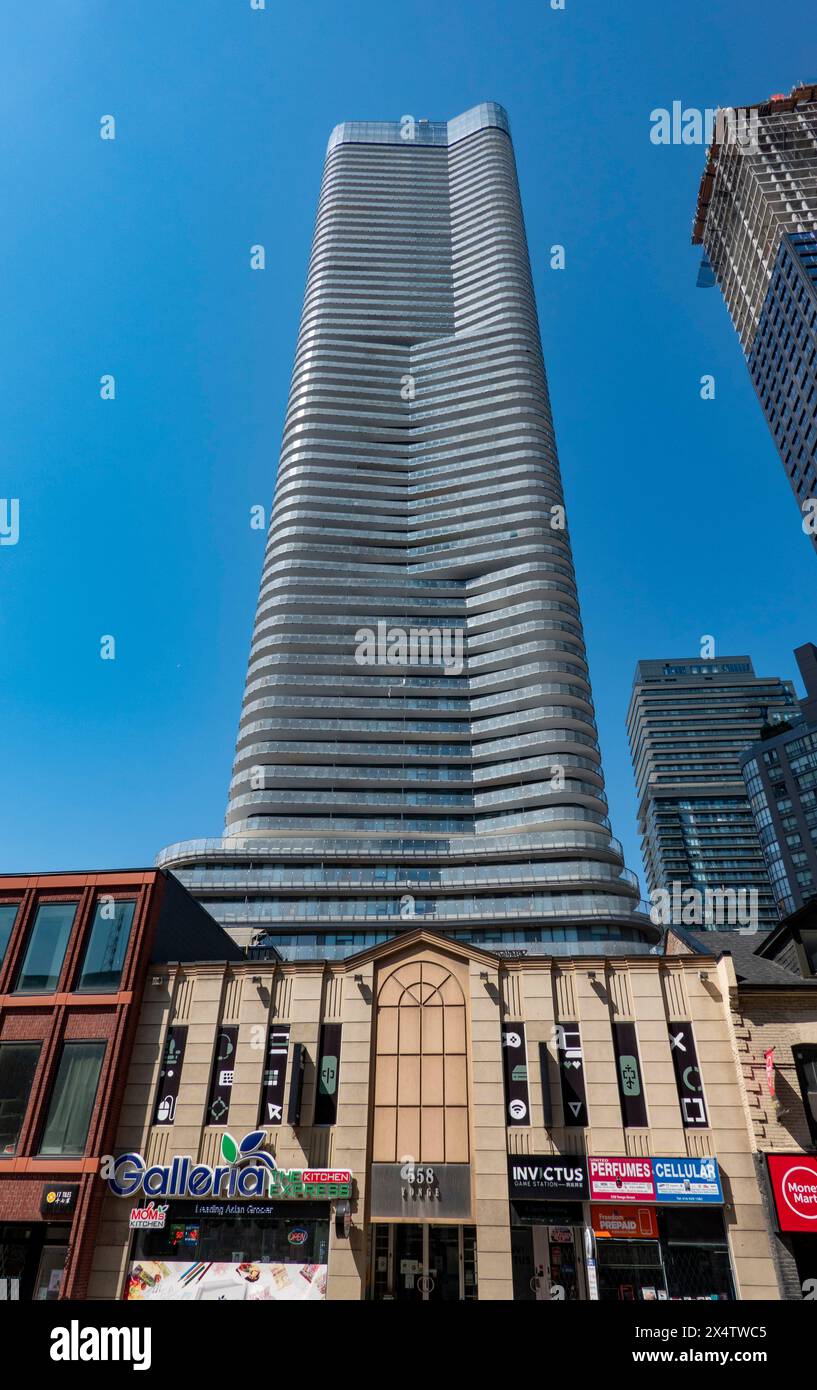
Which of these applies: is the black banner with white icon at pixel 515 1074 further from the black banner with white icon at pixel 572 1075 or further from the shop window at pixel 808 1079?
the shop window at pixel 808 1079

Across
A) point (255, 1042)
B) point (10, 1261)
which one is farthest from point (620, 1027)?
point (10, 1261)

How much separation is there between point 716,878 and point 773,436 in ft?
285

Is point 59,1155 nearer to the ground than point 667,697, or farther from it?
nearer to the ground

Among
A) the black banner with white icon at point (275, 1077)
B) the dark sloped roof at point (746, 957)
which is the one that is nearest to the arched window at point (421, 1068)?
the black banner with white icon at point (275, 1077)

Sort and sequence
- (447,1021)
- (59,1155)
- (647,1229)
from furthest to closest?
1. (447,1021)
2. (59,1155)
3. (647,1229)

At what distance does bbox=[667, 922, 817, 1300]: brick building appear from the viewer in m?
20.3

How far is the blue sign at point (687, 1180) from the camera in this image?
69.5ft

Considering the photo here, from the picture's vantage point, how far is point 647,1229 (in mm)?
21375

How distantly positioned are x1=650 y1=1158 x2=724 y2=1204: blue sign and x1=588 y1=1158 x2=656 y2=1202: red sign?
0.22 m

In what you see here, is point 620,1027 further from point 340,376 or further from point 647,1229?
point 340,376

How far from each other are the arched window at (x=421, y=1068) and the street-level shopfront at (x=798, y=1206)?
824 cm

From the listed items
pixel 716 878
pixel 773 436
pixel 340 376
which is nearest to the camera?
pixel 340 376
